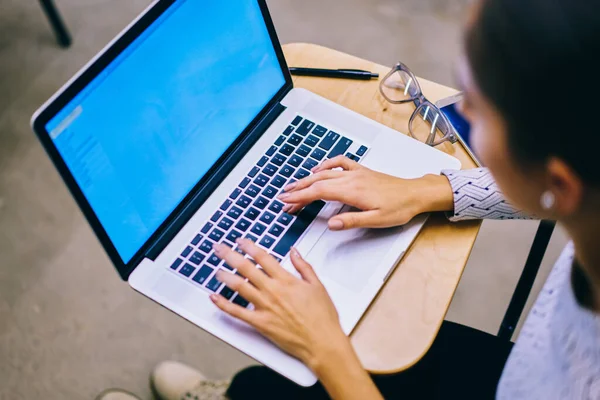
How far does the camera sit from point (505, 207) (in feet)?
2.70

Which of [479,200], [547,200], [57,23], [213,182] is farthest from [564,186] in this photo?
[57,23]

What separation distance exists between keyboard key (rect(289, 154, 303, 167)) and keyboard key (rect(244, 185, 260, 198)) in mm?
72

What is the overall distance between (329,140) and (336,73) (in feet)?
0.56

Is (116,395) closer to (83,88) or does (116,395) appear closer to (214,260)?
(214,260)

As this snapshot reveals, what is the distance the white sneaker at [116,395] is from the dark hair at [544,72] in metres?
1.06

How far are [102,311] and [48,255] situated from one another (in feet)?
0.81

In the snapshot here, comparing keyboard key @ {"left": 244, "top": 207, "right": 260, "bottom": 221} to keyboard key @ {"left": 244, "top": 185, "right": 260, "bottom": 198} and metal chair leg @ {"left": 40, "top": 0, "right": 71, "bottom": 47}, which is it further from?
metal chair leg @ {"left": 40, "top": 0, "right": 71, "bottom": 47}

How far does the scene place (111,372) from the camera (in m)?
1.40

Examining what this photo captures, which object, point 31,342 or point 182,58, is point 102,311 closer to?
point 31,342

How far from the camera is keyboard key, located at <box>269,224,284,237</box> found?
0.81m

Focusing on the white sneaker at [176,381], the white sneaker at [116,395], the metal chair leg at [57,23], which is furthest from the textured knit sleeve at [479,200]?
the metal chair leg at [57,23]

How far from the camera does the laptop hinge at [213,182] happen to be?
79 centimetres

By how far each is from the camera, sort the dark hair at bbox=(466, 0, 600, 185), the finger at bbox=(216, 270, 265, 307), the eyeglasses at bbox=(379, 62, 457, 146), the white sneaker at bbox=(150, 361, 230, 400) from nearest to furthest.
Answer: the dark hair at bbox=(466, 0, 600, 185) < the finger at bbox=(216, 270, 265, 307) < the eyeglasses at bbox=(379, 62, 457, 146) < the white sneaker at bbox=(150, 361, 230, 400)

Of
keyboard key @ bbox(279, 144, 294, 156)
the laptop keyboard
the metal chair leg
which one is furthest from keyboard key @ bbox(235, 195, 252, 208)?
the metal chair leg
